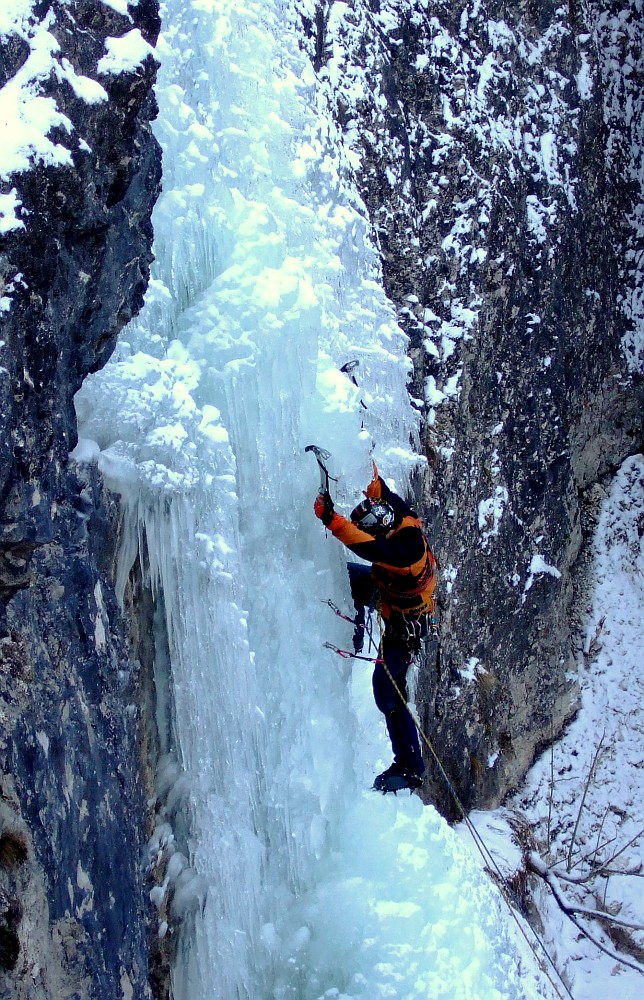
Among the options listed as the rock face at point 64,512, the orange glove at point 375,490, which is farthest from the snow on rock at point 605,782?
the rock face at point 64,512

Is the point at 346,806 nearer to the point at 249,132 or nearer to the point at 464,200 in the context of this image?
the point at 249,132

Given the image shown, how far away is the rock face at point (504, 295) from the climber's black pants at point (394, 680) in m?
1.56

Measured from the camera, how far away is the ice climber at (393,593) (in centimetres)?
376

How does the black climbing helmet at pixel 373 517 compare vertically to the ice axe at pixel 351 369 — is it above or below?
below

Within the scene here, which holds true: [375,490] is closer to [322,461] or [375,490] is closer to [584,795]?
[322,461]

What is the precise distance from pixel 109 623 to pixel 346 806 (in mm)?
1620

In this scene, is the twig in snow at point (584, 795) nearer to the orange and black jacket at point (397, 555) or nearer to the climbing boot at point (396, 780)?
the climbing boot at point (396, 780)

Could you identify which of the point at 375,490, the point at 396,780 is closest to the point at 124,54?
the point at 375,490

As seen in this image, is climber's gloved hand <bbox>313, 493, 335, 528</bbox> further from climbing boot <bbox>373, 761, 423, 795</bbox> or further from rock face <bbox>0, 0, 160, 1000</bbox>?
climbing boot <bbox>373, 761, 423, 795</bbox>

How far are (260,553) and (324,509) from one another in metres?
0.34

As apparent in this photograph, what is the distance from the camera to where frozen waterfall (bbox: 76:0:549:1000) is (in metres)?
3.26

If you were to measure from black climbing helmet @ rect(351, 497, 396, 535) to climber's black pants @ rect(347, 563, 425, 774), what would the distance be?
1.32 feet

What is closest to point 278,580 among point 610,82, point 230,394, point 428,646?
point 230,394

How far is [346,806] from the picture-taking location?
393cm
